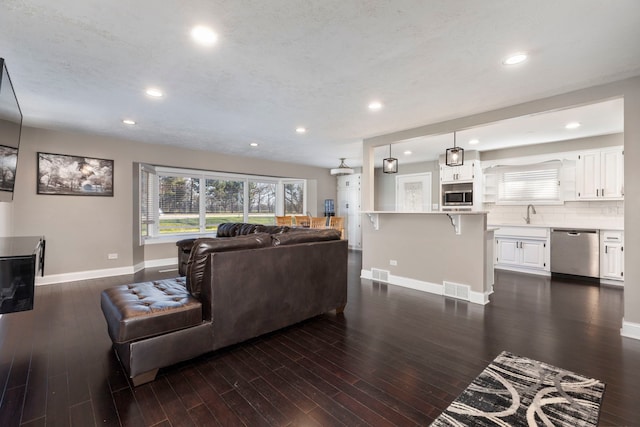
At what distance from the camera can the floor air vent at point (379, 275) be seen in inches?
189

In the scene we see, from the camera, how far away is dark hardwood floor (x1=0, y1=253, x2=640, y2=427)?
171cm

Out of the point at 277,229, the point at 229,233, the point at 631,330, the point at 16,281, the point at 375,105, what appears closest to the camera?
the point at 16,281

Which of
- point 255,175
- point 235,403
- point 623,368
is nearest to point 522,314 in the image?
point 623,368

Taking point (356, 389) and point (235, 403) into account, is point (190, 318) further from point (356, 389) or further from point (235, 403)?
point (356, 389)

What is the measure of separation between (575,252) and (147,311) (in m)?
6.41

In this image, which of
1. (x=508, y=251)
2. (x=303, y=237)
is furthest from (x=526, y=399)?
(x=508, y=251)

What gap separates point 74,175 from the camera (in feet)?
15.7

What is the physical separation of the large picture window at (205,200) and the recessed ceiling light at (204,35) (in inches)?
170

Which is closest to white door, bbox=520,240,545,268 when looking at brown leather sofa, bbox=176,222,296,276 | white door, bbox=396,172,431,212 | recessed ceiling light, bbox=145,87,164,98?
white door, bbox=396,172,431,212

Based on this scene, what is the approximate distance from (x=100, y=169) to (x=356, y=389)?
5474 millimetres

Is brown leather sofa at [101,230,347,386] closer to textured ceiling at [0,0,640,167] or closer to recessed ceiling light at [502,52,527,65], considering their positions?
textured ceiling at [0,0,640,167]

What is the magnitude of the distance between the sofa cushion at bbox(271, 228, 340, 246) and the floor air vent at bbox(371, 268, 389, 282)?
178cm

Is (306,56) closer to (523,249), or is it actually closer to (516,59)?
(516,59)

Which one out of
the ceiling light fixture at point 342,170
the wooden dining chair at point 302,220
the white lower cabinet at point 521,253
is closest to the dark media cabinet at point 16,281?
the ceiling light fixture at point 342,170
